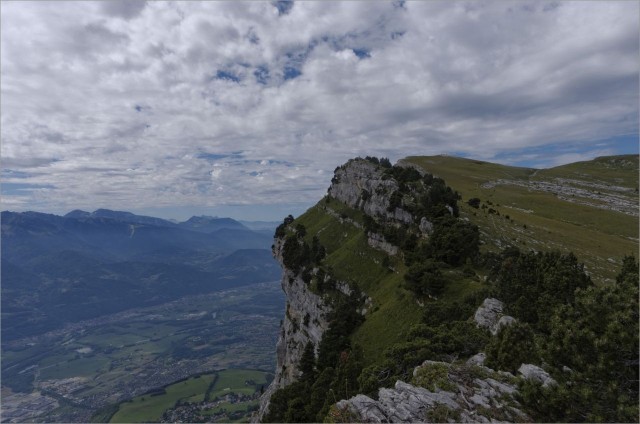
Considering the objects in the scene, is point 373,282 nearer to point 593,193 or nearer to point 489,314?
point 489,314

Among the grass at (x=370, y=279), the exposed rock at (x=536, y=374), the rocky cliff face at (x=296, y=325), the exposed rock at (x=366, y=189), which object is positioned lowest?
the rocky cliff face at (x=296, y=325)

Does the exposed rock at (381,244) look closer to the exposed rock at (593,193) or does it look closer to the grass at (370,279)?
the grass at (370,279)

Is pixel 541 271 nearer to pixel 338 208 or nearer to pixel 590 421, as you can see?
pixel 590 421

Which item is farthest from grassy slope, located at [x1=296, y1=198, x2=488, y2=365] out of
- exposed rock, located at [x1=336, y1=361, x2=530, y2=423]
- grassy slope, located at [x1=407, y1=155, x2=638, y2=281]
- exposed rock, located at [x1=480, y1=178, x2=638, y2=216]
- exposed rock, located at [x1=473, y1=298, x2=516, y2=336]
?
exposed rock, located at [x1=480, y1=178, x2=638, y2=216]

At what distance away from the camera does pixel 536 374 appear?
20.9 m

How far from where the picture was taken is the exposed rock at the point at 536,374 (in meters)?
19.5

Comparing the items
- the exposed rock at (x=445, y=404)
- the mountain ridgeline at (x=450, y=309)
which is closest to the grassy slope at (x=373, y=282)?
the mountain ridgeline at (x=450, y=309)

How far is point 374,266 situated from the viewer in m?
76.8

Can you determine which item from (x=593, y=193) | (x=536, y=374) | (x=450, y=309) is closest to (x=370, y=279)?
(x=450, y=309)

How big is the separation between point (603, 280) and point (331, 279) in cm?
5150

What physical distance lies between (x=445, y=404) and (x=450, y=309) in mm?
26657

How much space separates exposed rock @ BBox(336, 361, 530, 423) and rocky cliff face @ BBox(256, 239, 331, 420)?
5082 centimetres

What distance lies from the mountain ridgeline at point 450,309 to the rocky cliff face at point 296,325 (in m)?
0.50

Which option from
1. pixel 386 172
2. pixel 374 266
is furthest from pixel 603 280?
pixel 386 172
